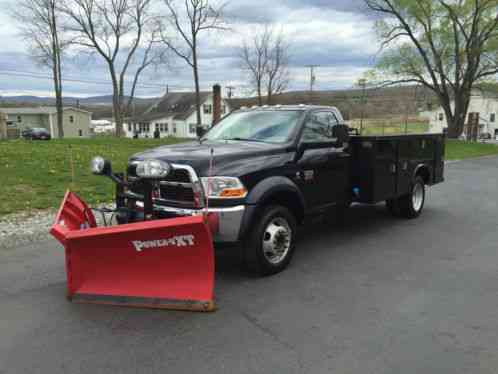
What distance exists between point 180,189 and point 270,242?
115 centimetres

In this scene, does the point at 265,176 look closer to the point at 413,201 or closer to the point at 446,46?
the point at 413,201

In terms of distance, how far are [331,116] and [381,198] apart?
147cm

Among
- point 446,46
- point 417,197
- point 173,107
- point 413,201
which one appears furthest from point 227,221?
point 173,107

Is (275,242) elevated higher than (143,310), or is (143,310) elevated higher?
(275,242)

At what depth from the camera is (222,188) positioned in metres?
4.35

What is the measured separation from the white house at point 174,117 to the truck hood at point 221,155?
218ft

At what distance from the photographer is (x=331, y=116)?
6230mm

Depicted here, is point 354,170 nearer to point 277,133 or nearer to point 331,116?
point 331,116

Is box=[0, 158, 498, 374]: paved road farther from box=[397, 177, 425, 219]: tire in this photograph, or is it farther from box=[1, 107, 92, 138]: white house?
box=[1, 107, 92, 138]: white house

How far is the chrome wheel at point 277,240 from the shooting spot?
475 centimetres

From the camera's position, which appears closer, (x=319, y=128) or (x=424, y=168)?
(x=319, y=128)

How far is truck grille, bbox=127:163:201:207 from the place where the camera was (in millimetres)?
4355

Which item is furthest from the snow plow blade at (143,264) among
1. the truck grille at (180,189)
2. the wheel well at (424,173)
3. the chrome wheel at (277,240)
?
the wheel well at (424,173)

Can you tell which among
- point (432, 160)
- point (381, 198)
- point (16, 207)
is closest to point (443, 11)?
point (432, 160)
